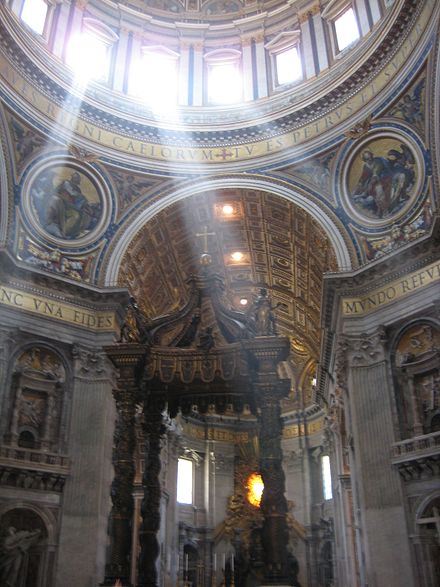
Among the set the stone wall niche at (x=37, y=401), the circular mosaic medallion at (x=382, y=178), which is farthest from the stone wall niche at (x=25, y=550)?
the circular mosaic medallion at (x=382, y=178)

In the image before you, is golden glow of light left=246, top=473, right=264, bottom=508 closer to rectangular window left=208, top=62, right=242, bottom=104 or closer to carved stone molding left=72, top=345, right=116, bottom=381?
carved stone molding left=72, top=345, right=116, bottom=381

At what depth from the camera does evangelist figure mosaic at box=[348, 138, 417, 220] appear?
15.6m

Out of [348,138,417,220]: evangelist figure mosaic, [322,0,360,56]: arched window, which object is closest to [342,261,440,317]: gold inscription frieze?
[348,138,417,220]: evangelist figure mosaic

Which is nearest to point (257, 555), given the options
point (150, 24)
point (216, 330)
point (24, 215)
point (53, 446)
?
point (53, 446)

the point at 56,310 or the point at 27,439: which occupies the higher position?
the point at 56,310

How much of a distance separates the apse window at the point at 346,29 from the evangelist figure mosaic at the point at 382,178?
349 cm

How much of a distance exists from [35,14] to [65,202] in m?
5.22

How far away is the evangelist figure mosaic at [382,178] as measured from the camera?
1560 centimetres

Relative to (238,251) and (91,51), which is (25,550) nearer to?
(238,251)

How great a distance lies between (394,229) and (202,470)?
15.4m

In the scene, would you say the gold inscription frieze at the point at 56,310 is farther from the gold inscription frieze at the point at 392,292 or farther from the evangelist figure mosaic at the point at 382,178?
the evangelist figure mosaic at the point at 382,178

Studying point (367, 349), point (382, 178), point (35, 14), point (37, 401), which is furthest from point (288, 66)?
point (37, 401)

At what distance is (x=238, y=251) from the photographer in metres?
21.7

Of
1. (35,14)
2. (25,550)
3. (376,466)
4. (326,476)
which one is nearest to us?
(25,550)
